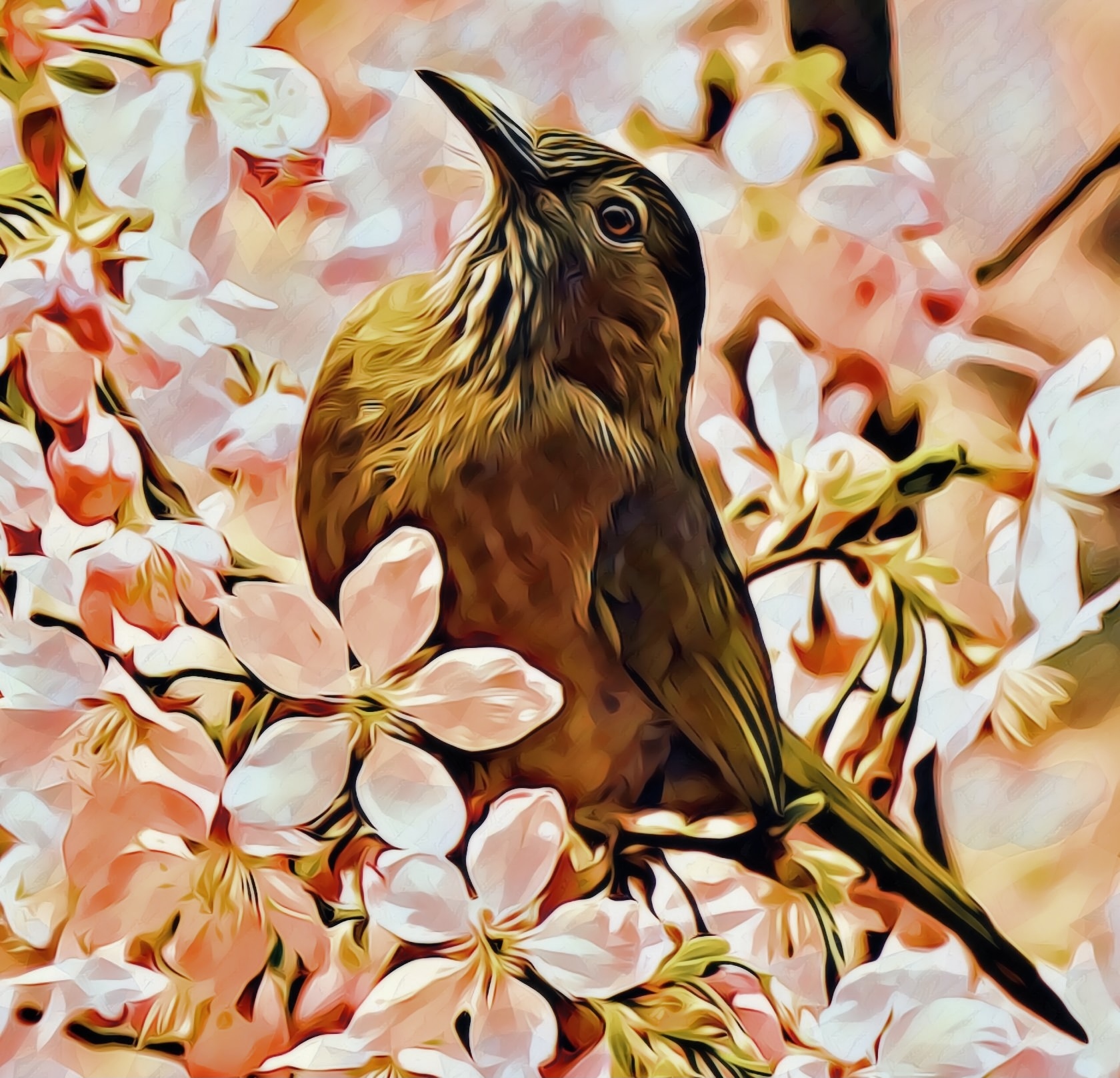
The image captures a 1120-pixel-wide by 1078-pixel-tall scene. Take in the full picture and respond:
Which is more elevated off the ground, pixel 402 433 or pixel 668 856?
pixel 402 433

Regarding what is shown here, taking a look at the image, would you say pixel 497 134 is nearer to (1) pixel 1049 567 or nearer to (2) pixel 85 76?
(2) pixel 85 76

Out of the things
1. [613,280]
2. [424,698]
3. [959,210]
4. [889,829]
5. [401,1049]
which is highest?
[959,210]

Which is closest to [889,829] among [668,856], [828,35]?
[668,856]

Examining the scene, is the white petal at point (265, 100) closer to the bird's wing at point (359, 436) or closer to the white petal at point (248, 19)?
the white petal at point (248, 19)

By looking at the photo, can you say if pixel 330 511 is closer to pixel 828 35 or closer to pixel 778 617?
pixel 778 617

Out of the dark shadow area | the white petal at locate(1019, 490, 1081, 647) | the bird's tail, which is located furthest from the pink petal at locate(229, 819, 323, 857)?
the dark shadow area

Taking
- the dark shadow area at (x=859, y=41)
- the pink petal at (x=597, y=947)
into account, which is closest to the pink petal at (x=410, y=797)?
the pink petal at (x=597, y=947)

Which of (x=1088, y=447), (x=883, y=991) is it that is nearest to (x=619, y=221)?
(x=1088, y=447)
